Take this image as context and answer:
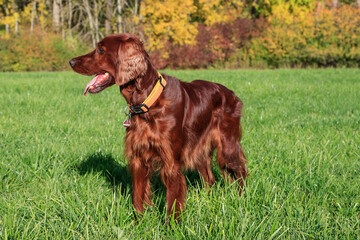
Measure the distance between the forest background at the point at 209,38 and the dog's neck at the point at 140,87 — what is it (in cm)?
2039

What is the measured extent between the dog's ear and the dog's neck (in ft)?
0.19

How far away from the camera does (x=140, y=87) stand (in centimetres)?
237

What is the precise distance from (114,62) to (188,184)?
1.42 m

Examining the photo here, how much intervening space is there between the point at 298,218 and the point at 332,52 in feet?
67.7

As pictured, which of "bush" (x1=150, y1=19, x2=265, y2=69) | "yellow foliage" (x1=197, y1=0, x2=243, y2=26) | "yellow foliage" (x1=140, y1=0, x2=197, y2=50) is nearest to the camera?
"yellow foliage" (x1=140, y1=0, x2=197, y2=50)

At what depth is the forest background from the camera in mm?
20828

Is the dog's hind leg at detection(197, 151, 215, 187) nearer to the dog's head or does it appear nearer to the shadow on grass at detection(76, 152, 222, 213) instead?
the shadow on grass at detection(76, 152, 222, 213)

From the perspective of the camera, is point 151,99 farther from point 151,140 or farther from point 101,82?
point 101,82

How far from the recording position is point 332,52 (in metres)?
20.4

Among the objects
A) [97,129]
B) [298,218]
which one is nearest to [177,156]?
[298,218]

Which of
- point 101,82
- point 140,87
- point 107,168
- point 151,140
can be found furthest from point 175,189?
point 107,168

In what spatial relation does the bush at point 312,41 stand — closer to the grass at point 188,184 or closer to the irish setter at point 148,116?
the grass at point 188,184

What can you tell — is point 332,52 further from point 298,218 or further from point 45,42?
point 298,218

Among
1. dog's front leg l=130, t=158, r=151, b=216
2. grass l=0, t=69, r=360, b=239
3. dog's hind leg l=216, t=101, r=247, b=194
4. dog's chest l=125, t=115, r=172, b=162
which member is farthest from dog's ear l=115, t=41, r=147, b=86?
dog's hind leg l=216, t=101, r=247, b=194
